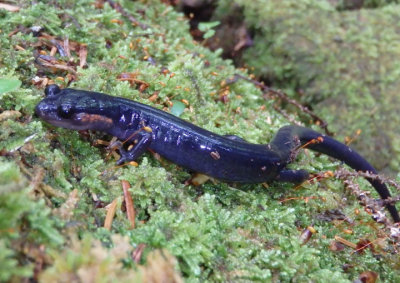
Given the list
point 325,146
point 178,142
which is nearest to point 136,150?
point 178,142

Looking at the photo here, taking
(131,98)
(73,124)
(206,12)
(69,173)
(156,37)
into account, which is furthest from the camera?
(206,12)

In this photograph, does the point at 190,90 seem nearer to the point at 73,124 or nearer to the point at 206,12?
the point at 73,124

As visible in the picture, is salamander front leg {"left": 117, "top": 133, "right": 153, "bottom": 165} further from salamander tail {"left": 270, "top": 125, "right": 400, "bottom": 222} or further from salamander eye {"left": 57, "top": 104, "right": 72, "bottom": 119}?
salamander tail {"left": 270, "top": 125, "right": 400, "bottom": 222}

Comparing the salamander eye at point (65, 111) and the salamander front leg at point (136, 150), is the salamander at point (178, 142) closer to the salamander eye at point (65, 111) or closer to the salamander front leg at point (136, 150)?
the salamander front leg at point (136, 150)

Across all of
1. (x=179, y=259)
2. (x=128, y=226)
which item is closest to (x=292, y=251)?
(x=179, y=259)

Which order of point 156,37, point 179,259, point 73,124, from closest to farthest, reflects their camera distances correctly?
point 179,259
point 73,124
point 156,37

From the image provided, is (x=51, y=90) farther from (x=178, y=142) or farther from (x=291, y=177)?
(x=291, y=177)

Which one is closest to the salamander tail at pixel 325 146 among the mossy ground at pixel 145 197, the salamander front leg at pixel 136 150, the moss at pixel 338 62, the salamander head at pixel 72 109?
the mossy ground at pixel 145 197
